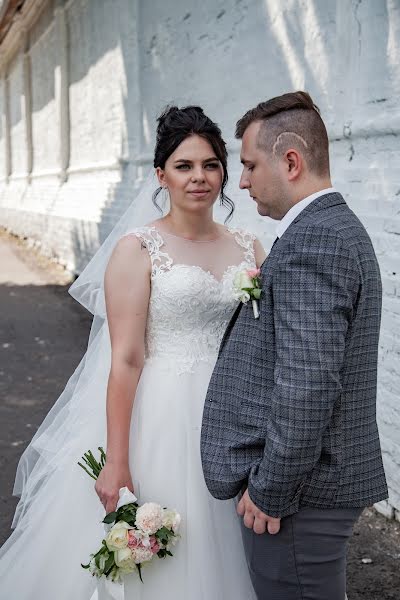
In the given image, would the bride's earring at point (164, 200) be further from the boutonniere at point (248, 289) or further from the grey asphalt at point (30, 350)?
the grey asphalt at point (30, 350)

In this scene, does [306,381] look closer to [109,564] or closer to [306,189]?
[306,189]

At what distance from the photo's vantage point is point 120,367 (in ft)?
8.21

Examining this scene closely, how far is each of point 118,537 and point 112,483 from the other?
0.75ft

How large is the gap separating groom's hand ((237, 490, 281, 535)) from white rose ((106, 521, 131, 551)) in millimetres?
505

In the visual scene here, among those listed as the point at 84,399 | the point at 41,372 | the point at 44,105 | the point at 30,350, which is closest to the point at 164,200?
the point at 84,399

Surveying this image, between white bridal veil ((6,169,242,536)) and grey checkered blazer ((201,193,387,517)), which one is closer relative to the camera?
grey checkered blazer ((201,193,387,517))

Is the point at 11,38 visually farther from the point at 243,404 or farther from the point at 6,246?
the point at 243,404

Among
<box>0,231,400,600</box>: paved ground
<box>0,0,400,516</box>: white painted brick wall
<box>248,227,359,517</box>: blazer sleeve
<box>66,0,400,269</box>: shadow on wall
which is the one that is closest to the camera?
<box>248,227,359,517</box>: blazer sleeve

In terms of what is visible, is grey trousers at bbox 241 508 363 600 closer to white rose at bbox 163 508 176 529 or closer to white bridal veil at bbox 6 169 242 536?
white rose at bbox 163 508 176 529

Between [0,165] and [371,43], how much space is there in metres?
21.6

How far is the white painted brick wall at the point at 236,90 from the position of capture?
14.1 feet

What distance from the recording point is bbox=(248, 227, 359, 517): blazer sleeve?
1838mm

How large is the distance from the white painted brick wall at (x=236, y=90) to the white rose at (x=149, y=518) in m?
2.28

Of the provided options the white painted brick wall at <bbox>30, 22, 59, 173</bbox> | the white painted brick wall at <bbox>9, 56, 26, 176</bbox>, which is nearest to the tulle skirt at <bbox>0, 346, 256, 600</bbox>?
the white painted brick wall at <bbox>30, 22, 59, 173</bbox>
